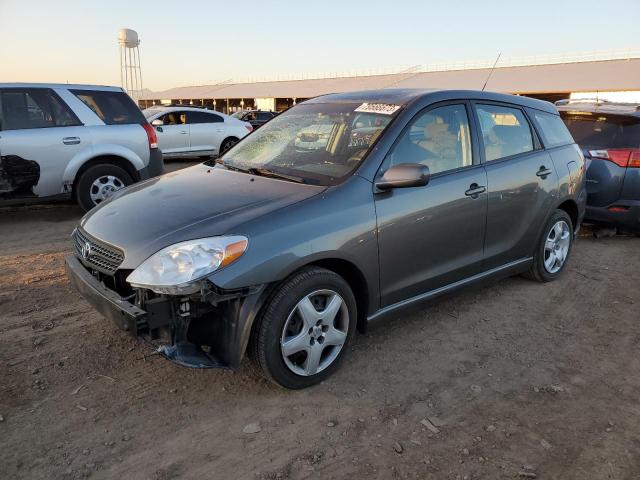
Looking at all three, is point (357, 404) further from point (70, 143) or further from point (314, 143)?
point (70, 143)

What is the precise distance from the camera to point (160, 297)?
2.65m

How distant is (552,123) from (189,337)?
3951 mm

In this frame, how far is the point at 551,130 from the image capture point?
483 centimetres

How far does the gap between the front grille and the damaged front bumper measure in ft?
0.55

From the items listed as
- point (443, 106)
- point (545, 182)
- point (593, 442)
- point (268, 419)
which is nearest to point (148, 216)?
point (268, 419)

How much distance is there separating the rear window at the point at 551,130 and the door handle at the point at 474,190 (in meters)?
1.24

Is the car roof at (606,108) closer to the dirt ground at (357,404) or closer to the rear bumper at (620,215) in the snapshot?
the rear bumper at (620,215)

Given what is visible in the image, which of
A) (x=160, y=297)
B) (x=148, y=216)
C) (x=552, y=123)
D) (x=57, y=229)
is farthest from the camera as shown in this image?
(x=57, y=229)

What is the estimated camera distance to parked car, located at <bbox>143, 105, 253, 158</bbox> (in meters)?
12.7

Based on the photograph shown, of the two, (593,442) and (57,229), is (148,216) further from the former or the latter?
(57,229)

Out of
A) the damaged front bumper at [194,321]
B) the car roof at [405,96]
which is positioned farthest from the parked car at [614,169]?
the damaged front bumper at [194,321]

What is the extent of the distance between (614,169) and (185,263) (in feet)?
18.3

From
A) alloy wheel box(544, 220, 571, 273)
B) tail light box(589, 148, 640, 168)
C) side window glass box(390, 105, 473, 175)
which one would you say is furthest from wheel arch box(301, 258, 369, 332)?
tail light box(589, 148, 640, 168)

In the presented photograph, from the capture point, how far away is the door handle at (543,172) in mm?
4438
